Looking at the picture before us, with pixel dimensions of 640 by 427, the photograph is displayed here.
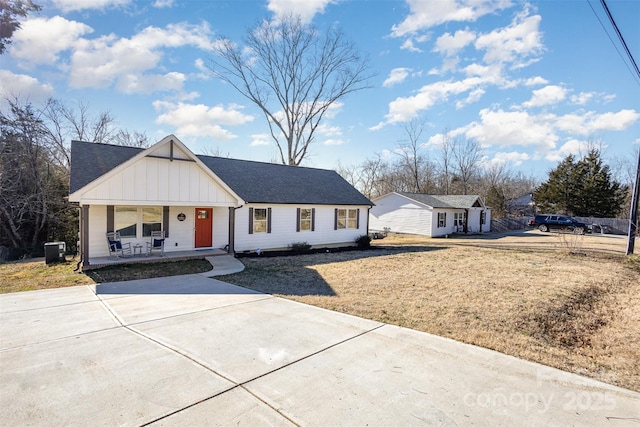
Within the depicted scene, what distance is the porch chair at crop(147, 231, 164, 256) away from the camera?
42.0 feet

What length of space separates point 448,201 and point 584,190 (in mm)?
16723

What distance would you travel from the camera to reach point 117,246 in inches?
463

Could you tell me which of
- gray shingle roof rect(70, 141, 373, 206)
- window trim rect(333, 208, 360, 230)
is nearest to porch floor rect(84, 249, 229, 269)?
gray shingle roof rect(70, 141, 373, 206)

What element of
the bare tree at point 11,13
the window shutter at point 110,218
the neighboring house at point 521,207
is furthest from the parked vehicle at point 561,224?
the bare tree at point 11,13

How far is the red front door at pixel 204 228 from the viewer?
47.3ft

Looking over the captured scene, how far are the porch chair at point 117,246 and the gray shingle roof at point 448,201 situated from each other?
21.6 m

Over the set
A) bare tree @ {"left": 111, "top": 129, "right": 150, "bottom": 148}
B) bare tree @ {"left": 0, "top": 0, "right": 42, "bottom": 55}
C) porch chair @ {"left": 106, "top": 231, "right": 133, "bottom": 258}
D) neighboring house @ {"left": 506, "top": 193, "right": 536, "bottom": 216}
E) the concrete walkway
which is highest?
bare tree @ {"left": 0, "top": 0, "right": 42, "bottom": 55}

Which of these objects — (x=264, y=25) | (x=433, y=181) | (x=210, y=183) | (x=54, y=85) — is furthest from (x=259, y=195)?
(x=433, y=181)

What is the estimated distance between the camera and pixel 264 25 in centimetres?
2905

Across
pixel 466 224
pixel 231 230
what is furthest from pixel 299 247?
pixel 466 224

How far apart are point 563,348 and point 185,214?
514 inches

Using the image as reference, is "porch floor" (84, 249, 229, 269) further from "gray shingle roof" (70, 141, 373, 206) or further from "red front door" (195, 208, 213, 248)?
"gray shingle roof" (70, 141, 373, 206)

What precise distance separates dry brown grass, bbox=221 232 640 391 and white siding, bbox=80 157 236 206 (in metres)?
3.24

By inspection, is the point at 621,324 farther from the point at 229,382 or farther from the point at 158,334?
the point at 158,334
